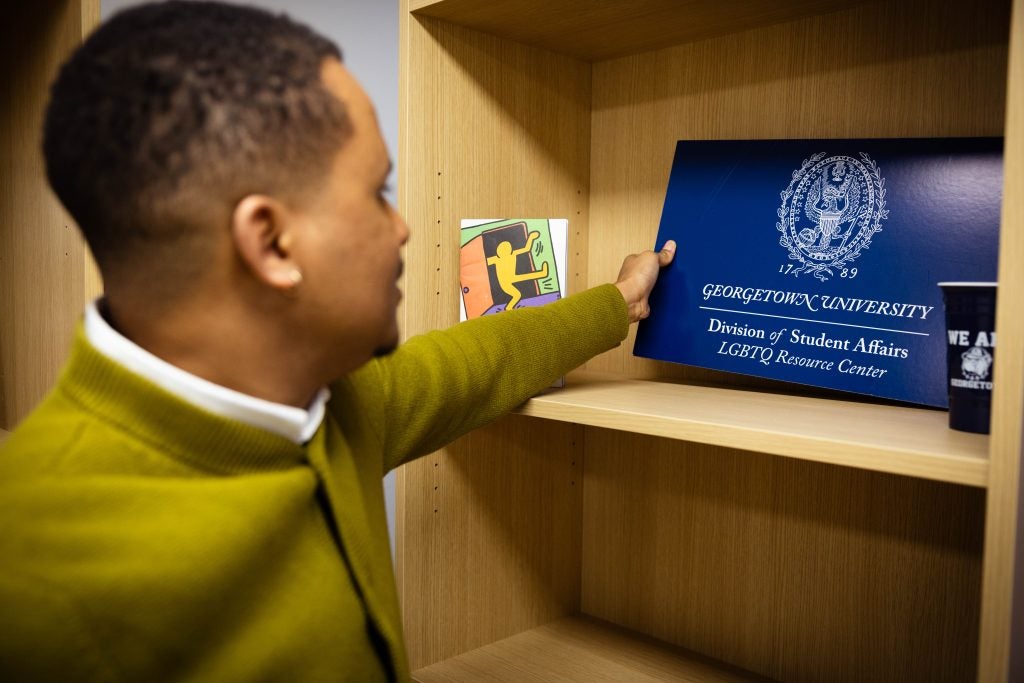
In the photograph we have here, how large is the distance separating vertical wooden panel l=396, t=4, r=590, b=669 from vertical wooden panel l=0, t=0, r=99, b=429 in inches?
19.3

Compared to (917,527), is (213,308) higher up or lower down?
higher up

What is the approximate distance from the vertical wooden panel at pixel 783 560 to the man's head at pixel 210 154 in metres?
0.74

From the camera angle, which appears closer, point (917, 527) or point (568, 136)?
point (917, 527)

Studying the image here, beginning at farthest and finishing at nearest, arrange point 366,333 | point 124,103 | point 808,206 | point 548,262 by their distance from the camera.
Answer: point 548,262, point 808,206, point 366,333, point 124,103

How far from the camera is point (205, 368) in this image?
2.10ft

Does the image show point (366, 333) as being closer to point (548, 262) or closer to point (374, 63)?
point (548, 262)

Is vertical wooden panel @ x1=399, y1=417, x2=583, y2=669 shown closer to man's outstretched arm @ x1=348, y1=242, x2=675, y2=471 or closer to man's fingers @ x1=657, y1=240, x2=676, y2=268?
man's outstretched arm @ x1=348, y1=242, x2=675, y2=471

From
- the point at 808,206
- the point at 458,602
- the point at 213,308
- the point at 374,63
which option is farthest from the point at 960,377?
the point at 374,63

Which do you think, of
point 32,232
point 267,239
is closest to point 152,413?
point 267,239

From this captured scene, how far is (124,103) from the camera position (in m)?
0.57

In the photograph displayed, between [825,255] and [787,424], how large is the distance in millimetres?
246

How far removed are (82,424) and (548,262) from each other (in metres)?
0.62

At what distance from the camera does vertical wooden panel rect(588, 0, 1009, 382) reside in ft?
3.06

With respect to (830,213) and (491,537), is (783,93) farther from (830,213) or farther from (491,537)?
(491,537)
